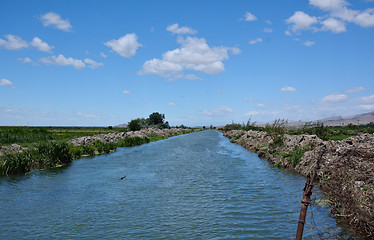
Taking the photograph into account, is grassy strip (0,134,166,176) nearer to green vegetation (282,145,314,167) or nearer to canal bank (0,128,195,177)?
canal bank (0,128,195,177)

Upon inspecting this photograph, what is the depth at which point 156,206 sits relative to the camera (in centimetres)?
1290

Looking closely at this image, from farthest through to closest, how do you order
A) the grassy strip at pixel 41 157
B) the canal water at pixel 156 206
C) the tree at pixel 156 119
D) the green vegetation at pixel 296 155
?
the tree at pixel 156 119 < the green vegetation at pixel 296 155 < the grassy strip at pixel 41 157 < the canal water at pixel 156 206

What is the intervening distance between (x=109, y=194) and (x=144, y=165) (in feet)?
34.5

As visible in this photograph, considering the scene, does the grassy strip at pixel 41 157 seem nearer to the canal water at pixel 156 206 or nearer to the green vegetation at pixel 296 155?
the canal water at pixel 156 206

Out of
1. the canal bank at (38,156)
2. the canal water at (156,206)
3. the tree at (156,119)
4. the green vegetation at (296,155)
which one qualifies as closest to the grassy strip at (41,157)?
the canal bank at (38,156)

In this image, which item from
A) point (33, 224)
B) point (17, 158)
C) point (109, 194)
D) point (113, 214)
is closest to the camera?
point (33, 224)

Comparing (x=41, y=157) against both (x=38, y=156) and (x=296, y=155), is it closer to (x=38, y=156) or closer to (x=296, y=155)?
(x=38, y=156)

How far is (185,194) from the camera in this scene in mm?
15133

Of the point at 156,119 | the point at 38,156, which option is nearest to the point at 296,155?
the point at 38,156

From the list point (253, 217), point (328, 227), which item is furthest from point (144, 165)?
point (328, 227)

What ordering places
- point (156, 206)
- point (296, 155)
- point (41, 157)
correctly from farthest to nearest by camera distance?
point (41, 157), point (296, 155), point (156, 206)

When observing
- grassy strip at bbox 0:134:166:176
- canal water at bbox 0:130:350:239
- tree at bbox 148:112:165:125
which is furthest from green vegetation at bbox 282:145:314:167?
tree at bbox 148:112:165:125

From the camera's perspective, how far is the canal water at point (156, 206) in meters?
9.94

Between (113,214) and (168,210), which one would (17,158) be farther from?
(168,210)
